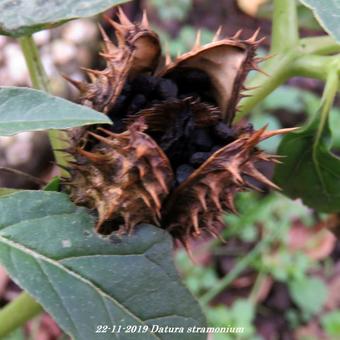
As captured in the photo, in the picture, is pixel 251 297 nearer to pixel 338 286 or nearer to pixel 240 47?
pixel 338 286

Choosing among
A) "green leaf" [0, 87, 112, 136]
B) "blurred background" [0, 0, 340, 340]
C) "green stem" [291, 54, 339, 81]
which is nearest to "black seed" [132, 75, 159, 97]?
"green leaf" [0, 87, 112, 136]

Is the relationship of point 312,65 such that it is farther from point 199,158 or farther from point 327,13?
point 199,158

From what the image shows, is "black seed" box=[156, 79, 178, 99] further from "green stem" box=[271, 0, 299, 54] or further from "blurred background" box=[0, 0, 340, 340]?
"blurred background" box=[0, 0, 340, 340]

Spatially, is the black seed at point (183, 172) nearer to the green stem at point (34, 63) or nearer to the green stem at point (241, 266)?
the green stem at point (34, 63)

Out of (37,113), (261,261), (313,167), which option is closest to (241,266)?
(261,261)

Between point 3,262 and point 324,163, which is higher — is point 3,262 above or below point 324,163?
above

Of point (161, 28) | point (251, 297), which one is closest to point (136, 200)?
point (251, 297)
